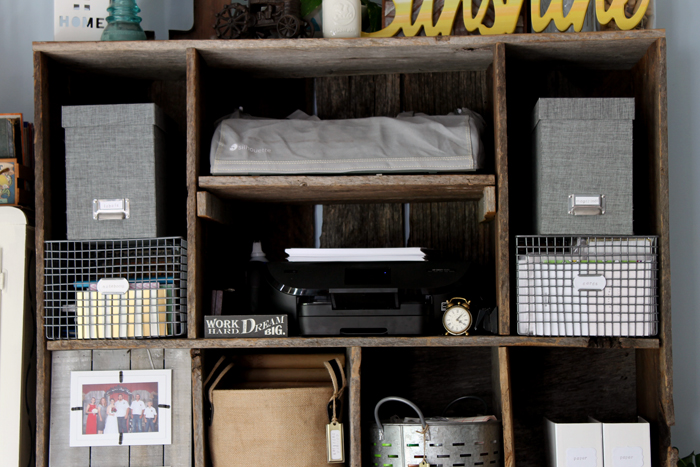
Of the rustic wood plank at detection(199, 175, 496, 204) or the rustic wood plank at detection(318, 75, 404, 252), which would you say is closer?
the rustic wood plank at detection(199, 175, 496, 204)

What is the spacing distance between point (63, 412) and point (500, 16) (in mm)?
1725

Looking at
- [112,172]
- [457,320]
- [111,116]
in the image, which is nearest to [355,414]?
[457,320]

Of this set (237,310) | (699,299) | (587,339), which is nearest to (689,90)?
(699,299)

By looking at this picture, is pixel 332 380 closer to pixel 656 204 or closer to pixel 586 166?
pixel 586 166

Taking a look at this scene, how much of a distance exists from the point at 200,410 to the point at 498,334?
0.88m

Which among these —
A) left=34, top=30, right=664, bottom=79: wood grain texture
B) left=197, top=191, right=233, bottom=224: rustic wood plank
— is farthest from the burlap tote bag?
left=34, top=30, right=664, bottom=79: wood grain texture

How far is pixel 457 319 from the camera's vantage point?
1.60 meters

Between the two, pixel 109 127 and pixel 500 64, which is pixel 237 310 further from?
pixel 500 64

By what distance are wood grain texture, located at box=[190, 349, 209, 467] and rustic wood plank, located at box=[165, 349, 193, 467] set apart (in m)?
0.02

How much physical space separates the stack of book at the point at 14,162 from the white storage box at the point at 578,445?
1.76 metres

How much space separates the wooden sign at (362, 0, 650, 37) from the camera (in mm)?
1585

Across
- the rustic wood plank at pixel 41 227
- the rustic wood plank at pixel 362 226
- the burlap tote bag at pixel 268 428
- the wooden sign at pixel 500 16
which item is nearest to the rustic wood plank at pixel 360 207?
the rustic wood plank at pixel 362 226

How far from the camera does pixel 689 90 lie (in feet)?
6.43

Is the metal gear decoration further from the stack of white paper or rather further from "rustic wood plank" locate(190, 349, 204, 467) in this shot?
"rustic wood plank" locate(190, 349, 204, 467)
